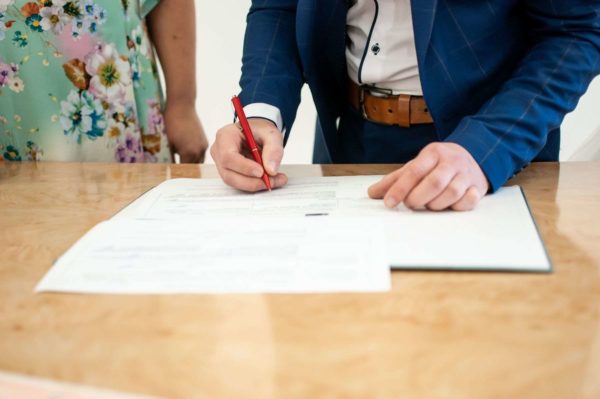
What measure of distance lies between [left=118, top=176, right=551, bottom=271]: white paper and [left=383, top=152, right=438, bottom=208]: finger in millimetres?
15

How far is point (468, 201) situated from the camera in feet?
2.33

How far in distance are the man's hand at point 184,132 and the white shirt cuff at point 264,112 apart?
36 cm

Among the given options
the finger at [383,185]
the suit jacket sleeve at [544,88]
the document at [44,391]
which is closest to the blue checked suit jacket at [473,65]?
the suit jacket sleeve at [544,88]

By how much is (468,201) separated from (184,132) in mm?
783

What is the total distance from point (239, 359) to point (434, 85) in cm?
65

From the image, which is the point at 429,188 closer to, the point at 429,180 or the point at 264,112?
the point at 429,180

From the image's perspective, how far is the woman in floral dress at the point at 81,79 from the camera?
3.56 feet

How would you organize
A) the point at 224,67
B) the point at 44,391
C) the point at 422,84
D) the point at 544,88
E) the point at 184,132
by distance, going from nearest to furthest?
the point at 44,391 → the point at 544,88 → the point at 422,84 → the point at 184,132 → the point at 224,67

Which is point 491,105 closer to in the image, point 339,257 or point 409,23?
point 409,23

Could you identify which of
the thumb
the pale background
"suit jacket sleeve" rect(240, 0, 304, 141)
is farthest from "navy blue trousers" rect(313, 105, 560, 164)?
the pale background

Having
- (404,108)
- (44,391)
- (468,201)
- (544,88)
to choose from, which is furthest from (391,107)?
(44,391)

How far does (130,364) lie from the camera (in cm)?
45

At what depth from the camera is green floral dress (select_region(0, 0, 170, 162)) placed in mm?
1081

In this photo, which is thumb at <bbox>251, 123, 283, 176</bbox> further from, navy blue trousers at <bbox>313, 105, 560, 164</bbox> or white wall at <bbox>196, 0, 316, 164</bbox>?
white wall at <bbox>196, 0, 316, 164</bbox>
